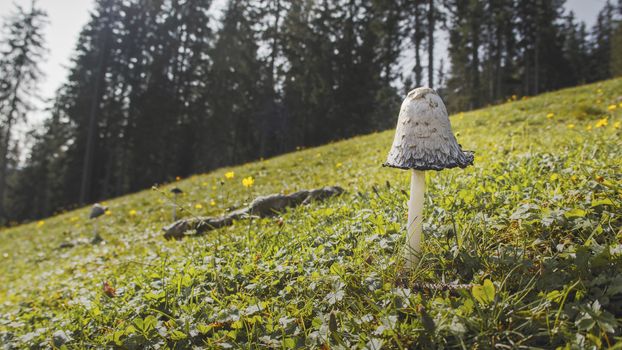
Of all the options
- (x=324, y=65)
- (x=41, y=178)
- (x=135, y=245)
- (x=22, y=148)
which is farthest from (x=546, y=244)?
(x=22, y=148)

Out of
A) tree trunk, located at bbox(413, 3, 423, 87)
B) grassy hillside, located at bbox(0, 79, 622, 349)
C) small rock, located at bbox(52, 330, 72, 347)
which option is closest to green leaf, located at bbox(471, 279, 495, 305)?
grassy hillside, located at bbox(0, 79, 622, 349)

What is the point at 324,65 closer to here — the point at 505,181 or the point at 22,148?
the point at 505,181

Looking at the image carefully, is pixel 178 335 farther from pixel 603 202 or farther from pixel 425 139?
pixel 603 202

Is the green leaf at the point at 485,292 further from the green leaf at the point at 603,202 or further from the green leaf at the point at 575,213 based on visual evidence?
the green leaf at the point at 603,202

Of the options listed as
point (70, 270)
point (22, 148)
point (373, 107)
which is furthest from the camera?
point (22, 148)

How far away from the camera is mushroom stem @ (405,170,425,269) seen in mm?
2314

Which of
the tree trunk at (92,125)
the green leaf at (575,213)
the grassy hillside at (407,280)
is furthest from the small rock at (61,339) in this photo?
the tree trunk at (92,125)

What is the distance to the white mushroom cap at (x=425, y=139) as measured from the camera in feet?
7.00

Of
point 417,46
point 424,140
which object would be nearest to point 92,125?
point 417,46

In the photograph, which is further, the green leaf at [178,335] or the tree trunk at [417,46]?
the tree trunk at [417,46]

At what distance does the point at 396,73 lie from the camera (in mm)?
30125

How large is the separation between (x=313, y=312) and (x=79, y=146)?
32.2 meters

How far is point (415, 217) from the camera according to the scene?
2.36 m

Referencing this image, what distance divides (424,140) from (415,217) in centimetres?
53
